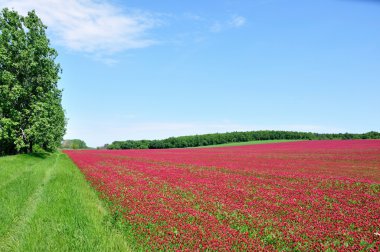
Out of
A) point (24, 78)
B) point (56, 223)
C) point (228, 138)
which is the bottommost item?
point (56, 223)

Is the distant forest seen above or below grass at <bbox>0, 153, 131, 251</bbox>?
above

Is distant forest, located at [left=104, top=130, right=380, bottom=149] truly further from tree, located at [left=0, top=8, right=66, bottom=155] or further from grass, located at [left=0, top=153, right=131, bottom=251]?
grass, located at [left=0, top=153, right=131, bottom=251]

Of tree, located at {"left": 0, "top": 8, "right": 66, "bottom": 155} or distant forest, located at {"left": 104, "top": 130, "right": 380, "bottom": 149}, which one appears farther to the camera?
distant forest, located at {"left": 104, "top": 130, "right": 380, "bottom": 149}

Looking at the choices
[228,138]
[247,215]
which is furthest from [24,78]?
[228,138]

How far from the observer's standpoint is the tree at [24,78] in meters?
32.3

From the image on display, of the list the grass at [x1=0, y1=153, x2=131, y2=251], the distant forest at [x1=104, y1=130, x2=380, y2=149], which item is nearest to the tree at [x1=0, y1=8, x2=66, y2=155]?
the grass at [x1=0, y1=153, x2=131, y2=251]

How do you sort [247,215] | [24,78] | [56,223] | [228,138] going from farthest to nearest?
[228,138] < [24,78] < [247,215] < [56,223]

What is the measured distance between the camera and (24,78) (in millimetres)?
35281

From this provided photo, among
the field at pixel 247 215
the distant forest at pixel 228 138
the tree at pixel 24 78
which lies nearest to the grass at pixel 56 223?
the field at pixel 247 215

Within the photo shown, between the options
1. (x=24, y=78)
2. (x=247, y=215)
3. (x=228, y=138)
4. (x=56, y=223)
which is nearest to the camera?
(x=56, y=223)

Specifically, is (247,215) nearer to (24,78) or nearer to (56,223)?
(56,223)

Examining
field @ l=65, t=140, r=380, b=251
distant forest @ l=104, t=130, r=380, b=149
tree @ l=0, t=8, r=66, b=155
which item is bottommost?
field @ l=65, t=140, r=380, b=251

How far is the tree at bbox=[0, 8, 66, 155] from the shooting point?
3231 cm

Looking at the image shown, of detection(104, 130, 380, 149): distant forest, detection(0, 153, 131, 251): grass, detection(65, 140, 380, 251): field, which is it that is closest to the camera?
detection(0, 153, 131, 251): grass
